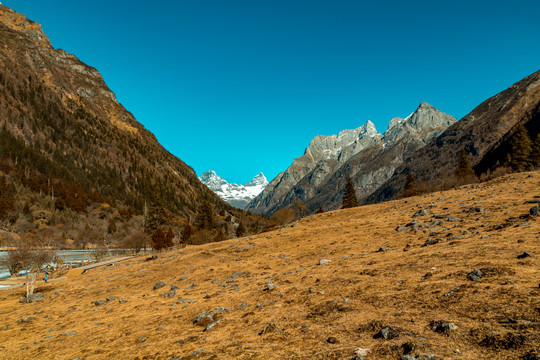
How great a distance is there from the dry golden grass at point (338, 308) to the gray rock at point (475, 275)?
8.0 inches

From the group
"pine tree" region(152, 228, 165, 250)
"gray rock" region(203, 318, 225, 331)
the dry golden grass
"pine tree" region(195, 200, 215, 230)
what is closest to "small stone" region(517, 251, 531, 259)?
the dry golden grass

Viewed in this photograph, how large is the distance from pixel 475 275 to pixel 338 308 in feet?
19.3

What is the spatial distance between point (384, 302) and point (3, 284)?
203 feet

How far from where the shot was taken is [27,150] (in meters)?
180

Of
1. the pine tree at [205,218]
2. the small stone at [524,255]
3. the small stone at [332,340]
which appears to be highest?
the pine tree at [205,218]

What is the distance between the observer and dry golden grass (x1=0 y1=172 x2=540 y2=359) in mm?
8281

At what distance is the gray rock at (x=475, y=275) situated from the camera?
11.6m

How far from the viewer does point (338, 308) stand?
473 inches

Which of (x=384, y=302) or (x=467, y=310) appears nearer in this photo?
(x=467, y=310)

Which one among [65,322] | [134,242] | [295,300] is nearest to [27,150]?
[134,242]

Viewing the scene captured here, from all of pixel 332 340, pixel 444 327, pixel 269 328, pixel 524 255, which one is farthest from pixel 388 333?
pixel 524 255

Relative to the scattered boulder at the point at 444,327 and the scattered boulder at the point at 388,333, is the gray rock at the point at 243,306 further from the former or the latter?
the scattered boulder at the point at 444,327

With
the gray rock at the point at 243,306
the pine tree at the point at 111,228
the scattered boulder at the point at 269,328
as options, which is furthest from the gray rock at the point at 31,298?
the pine tree at the point at 111,228

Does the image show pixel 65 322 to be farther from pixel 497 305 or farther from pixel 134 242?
pixel 134 242
